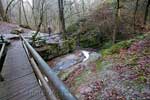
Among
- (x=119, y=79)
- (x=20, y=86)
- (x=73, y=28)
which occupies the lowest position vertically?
(x=119, y=79)

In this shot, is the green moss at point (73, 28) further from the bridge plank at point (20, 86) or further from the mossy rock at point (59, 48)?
the bridge plank at point (20, 86)

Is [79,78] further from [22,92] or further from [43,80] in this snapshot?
[43,80]

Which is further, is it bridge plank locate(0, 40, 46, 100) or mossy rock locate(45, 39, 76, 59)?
mossy rock locate(45, 39, 76, 59)

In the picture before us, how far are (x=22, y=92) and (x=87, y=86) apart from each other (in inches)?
166

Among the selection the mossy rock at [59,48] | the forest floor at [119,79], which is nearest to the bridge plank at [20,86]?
the forest floor at [119,79]

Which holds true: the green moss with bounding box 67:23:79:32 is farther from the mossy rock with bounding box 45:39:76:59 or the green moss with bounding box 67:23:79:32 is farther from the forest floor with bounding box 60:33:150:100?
the forest floor with bounding box 60:33:150:100

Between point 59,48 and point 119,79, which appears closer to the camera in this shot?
point 119,79

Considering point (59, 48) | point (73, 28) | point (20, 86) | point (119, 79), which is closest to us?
point (20, 86)

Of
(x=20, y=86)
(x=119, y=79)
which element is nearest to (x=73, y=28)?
(x=119, y=79)

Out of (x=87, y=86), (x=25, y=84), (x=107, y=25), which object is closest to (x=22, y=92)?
(x=25, y=84)

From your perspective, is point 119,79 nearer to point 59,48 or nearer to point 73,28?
point 59,48

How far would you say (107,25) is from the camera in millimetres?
19672

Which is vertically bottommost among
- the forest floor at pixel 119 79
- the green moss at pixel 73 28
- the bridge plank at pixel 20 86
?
the forest floor at pixel 119 79

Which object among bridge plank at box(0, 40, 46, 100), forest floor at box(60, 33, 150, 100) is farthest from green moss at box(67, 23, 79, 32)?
bridge plank at box(0, 40, 46, 100)
